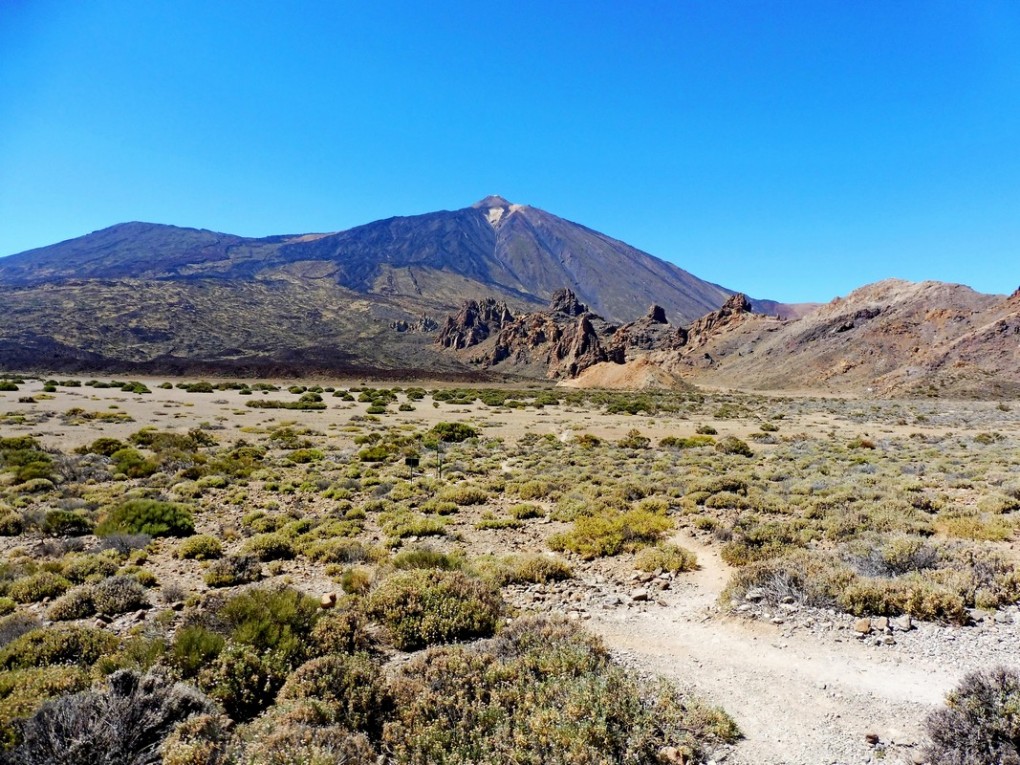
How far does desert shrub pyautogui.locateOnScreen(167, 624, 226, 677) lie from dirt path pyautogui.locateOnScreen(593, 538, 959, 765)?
397cm

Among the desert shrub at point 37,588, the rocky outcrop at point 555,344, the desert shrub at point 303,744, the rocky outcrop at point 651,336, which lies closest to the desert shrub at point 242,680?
the desert shrub at point 303,744

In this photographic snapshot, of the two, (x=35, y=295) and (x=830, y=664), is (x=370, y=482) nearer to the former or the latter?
(x=830, y=664)

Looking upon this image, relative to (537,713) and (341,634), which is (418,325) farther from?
(537,713)

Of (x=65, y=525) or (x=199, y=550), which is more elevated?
(x=199, y=550)

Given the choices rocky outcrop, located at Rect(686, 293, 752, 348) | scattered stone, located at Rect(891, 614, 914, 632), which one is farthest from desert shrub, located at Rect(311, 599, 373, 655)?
rocky outcrop, located at Rect(686, 293, 752, 348)

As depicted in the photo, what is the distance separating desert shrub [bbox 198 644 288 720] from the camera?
13.6ft

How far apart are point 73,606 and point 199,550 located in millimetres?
2391

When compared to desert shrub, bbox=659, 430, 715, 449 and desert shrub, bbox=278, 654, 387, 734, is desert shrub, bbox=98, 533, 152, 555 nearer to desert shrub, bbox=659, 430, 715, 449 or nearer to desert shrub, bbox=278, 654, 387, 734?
desert shrub, bbox=278, 654, 387, 734

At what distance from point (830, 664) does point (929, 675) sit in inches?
31.0

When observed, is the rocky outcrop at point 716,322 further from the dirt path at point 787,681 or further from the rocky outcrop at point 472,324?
the dirt path at point 787,681

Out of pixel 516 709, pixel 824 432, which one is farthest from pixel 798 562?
pixel 824 432

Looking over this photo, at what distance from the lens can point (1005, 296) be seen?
232 feet

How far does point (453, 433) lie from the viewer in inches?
948

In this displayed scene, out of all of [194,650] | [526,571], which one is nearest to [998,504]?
[526,571]
